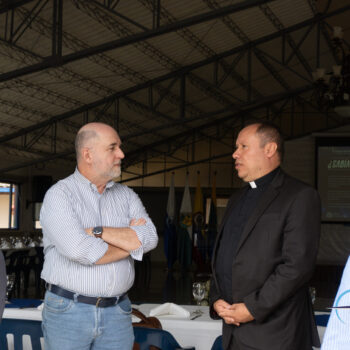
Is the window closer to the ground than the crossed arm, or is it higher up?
higher up

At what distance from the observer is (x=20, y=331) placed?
10.4 ft

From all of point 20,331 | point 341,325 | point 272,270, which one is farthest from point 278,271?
point 20,331

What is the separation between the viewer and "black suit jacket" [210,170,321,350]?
92.2 inches

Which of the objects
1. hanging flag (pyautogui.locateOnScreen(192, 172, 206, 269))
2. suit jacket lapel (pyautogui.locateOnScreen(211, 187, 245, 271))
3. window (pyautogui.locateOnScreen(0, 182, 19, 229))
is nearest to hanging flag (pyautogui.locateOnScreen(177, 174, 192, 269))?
hanging flag (pyautogui.locateOnScreen(192, 172, 206, 269))

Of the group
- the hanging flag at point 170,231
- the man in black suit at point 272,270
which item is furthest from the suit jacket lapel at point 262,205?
the hanging flag at point 170,231

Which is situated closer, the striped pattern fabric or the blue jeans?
the striped pattern fabric

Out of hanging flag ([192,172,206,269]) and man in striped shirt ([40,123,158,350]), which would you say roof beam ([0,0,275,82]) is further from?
hanging flag ([192,172,206,269])

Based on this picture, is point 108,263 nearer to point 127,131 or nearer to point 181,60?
point 181,60

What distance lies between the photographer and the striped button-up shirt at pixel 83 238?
93.4 inches

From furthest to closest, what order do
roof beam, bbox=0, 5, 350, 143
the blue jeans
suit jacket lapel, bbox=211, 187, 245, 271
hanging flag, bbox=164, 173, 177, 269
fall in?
hanging flag, bbox=164, 173, 177, 269, roof beam, bbox=0, 5, 350, 143, suit jacket lapel, bbox=211, 187, 245, 271, the blue jeans

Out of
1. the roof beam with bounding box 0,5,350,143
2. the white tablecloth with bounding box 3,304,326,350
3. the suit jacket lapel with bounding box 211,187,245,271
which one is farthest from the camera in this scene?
the roof beam with bounding box 0,5,350,143

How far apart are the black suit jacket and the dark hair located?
24 centimetres

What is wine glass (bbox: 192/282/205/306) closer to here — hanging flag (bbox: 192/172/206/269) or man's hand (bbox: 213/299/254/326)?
man's hand (bbox: 213/299/254/326)

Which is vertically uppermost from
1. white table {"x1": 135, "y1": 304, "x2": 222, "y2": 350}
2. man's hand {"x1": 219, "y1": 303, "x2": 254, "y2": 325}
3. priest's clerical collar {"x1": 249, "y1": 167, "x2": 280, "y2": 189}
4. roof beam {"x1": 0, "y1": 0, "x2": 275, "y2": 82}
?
roof beam {"x1": 0, "y1": 0, "x2": 275, "y2": 82}
